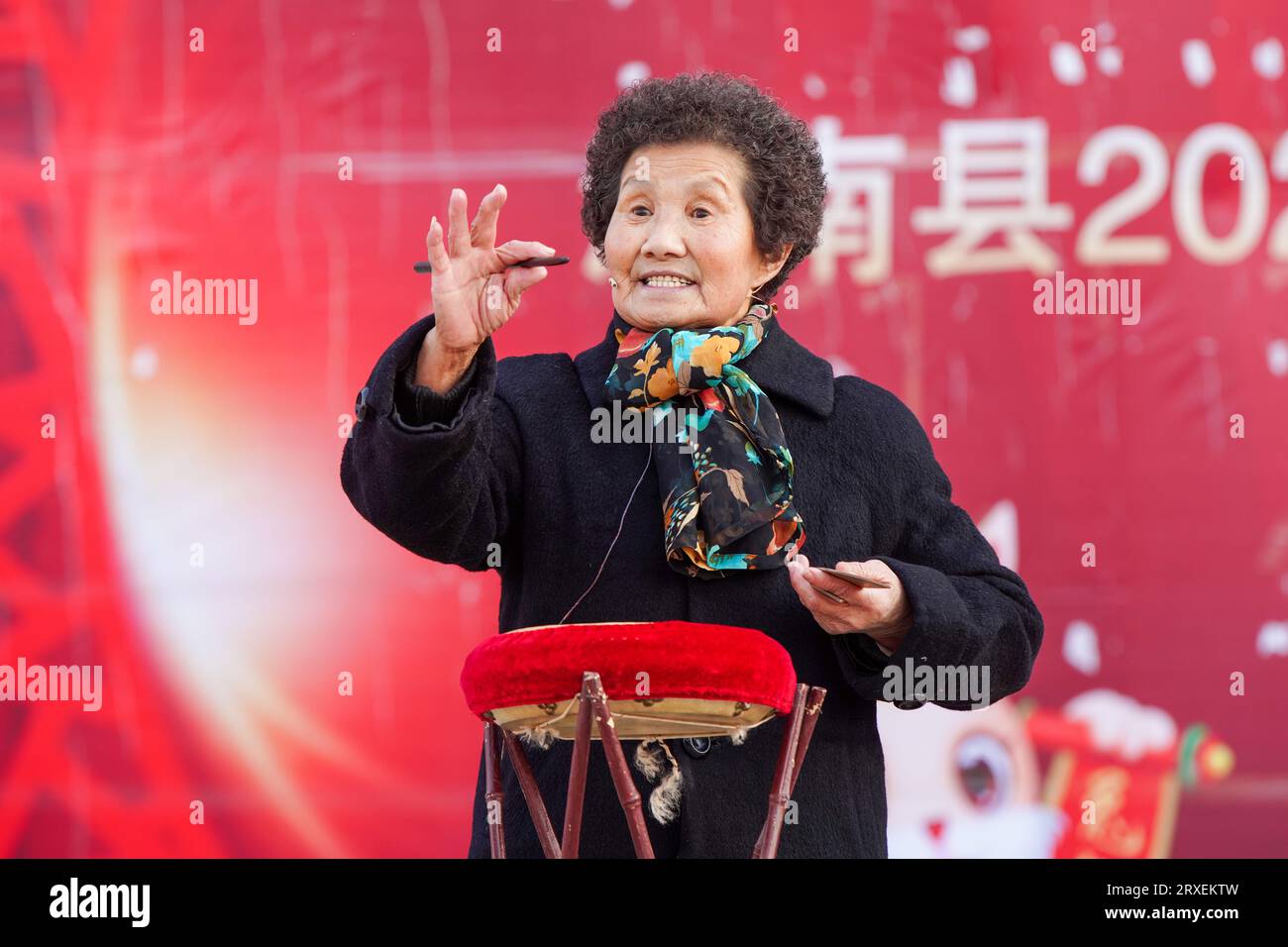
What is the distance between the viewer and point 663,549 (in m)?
1.93

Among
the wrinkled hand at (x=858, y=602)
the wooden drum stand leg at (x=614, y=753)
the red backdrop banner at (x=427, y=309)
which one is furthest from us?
the red backdrop banner at (x=427, y=309)

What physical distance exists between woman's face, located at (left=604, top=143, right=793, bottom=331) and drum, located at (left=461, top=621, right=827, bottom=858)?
0.55m

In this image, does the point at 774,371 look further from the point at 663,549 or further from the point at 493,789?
the point at 493,789

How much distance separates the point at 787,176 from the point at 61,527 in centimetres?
192

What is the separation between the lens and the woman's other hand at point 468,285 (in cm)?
169

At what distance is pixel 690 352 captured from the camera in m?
1.94

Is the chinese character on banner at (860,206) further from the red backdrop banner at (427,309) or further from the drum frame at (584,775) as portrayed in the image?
the drum frame at (584,775)

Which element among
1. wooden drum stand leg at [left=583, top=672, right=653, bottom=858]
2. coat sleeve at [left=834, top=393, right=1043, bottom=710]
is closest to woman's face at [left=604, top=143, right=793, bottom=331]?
coat sleeve at [left=834, top=393, right=1043, bottom=710]

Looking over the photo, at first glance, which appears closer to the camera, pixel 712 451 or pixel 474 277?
pixel 474 277

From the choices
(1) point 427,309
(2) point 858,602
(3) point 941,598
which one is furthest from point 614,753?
(1) point 427,309

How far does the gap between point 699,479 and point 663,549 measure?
0.31 feet

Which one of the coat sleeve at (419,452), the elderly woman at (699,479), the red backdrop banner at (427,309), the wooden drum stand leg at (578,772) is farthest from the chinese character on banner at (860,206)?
the wooden drum stand leg at (578,772)

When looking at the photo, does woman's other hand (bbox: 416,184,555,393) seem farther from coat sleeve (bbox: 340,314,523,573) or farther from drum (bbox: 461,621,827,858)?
drum (bbox: 461,621,827,858)

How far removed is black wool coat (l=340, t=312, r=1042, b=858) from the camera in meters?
1.77
